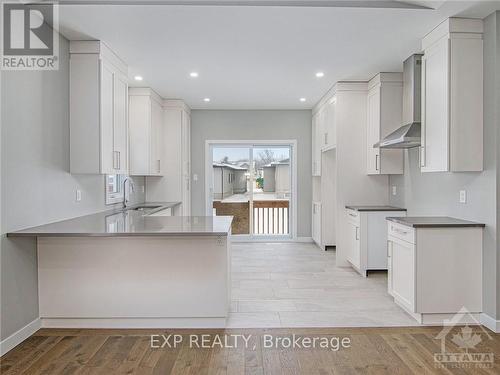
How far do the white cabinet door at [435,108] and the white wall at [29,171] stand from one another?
3429mm

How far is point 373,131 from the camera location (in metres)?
5.21

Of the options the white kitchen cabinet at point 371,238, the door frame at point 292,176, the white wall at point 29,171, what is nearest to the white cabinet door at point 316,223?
the door frame at point 292,176

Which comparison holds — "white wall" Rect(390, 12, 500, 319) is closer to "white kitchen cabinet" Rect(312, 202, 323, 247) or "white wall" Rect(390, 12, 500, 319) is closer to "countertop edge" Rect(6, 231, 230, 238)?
"countertop edge" Rect(6, 231, 230, 238)

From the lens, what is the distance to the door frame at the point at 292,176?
7449mm

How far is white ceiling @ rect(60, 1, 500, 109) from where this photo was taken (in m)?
3.12

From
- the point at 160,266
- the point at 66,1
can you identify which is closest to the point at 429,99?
the point at 160,266

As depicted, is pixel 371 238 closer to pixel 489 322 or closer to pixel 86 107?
pixel 489 322

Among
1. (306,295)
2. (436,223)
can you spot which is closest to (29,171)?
(306,295)

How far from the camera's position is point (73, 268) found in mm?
3232

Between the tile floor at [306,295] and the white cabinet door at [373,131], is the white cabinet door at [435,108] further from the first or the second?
the tile floor at [306,295]

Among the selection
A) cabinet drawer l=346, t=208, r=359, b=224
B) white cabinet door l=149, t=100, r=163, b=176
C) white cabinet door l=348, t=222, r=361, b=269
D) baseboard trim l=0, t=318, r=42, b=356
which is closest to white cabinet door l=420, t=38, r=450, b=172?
cabinet drawer l=346, t=208, r=359, b=224

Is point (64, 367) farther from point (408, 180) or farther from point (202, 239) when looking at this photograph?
point (408, 180)

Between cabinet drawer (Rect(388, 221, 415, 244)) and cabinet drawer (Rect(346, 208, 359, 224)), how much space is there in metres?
1.22

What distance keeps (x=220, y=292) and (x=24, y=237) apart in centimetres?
157
